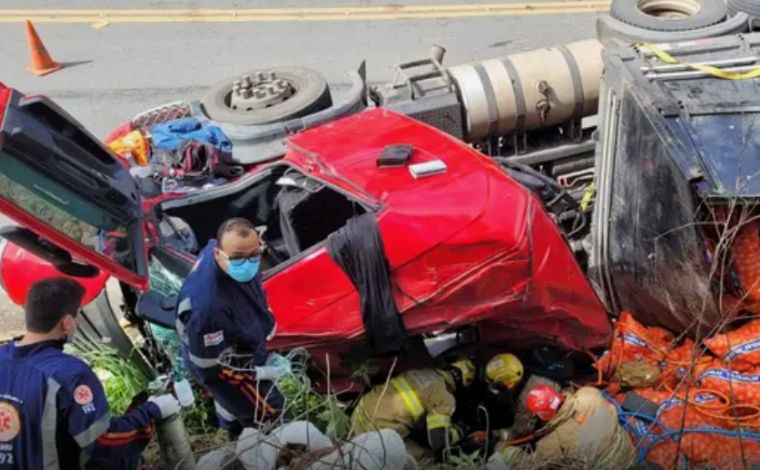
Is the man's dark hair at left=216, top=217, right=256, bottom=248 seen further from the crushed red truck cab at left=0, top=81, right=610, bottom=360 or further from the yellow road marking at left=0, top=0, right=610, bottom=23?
the yellow road marking at left=0, top=0, right=610, bottom=23

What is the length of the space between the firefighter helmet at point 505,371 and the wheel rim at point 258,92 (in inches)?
95.9

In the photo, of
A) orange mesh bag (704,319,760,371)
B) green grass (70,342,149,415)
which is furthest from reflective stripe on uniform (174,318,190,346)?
orange mesh bag (704,319,760,371)

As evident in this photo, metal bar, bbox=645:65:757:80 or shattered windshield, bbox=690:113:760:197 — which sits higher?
metal bar, bbox=645:65:757:80

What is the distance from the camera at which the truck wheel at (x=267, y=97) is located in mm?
6398

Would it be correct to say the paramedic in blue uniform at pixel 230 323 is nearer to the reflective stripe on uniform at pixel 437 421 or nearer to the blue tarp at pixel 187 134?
the reflective stripe on uniform at pixel 437 421

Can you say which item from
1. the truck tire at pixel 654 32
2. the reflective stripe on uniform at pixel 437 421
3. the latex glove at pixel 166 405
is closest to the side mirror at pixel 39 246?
the latex glove at pixel 166 405

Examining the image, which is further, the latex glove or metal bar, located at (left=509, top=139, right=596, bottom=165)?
metal bar, located at (left=509, top=139, right=596, bottom=165)

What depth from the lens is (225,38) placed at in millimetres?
10336

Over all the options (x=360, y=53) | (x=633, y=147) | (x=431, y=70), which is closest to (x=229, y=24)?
(x=360, y=53)

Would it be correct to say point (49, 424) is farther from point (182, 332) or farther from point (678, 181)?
point (678, 181)

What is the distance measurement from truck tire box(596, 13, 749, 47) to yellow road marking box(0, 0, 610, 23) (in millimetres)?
3592

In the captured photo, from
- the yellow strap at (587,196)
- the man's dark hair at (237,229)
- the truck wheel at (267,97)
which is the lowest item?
the yellow strap at (587,196)

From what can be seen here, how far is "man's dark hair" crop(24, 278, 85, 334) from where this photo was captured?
3920 millimetres

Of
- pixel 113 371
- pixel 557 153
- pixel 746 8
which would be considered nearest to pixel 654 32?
pixel 746 8
